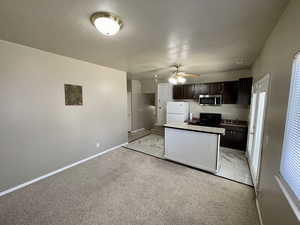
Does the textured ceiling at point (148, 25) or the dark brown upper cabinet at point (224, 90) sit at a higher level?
the textured ceiling at point (148, 25)

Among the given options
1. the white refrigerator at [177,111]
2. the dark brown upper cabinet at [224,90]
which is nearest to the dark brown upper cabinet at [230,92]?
the dark brown upper cabinet at [224,90]

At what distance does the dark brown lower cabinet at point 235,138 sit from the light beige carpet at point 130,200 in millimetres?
1979

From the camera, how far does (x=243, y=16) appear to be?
1.51 metres

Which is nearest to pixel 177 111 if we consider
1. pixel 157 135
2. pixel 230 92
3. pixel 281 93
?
pixel 157 135

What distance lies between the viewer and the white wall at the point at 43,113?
7.32ft

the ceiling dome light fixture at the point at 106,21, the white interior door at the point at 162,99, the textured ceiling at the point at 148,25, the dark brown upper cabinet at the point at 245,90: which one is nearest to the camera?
the textured ceiling at the point at 148,25

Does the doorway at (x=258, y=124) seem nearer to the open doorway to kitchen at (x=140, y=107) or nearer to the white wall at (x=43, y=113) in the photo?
the white wall at (x=43, y=113)

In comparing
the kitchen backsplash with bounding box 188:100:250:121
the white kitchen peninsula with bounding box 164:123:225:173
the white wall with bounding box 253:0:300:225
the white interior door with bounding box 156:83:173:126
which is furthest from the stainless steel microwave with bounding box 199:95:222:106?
the white wall with bounding box 253:0:300:225

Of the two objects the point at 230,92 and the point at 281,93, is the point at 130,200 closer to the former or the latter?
the point at 281,93

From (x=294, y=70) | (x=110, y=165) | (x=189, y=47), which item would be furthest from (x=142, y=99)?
(x=294, y=70)

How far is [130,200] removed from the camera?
6.98ft

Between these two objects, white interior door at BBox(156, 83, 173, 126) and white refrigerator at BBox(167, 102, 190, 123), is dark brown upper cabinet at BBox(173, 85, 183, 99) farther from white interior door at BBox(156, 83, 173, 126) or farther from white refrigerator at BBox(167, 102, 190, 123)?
white refrigerator at BBox(167, 102, 190, 123)

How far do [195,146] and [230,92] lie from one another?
267 cm

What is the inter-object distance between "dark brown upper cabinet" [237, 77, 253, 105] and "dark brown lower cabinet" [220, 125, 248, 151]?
0.89 m
